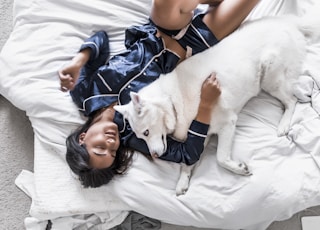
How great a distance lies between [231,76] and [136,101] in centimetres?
35

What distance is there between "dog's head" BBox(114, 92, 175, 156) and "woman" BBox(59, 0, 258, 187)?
7cm

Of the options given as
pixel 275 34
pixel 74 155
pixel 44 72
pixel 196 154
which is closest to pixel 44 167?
pixel 74 155

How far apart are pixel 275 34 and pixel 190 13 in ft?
0.94

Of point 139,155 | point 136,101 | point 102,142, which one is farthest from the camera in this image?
point 139,155

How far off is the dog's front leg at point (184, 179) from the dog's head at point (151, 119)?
123mm

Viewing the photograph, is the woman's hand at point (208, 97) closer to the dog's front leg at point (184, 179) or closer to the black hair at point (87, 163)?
the dog's front leg at point (184, 179)

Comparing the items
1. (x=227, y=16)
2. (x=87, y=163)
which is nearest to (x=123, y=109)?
(x=87, y=163)

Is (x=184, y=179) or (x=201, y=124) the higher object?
(x=201, y=124)

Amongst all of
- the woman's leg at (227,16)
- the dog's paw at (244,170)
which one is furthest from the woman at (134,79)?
the dog's paw at (244,170)

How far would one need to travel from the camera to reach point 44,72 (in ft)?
5.82

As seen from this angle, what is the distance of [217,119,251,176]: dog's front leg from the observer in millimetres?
1573

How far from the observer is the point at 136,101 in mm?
1403

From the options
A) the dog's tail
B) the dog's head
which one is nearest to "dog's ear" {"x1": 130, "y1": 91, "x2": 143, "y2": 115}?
the dog's head

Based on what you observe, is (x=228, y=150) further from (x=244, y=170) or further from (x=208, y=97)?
(x=208, y=97)
